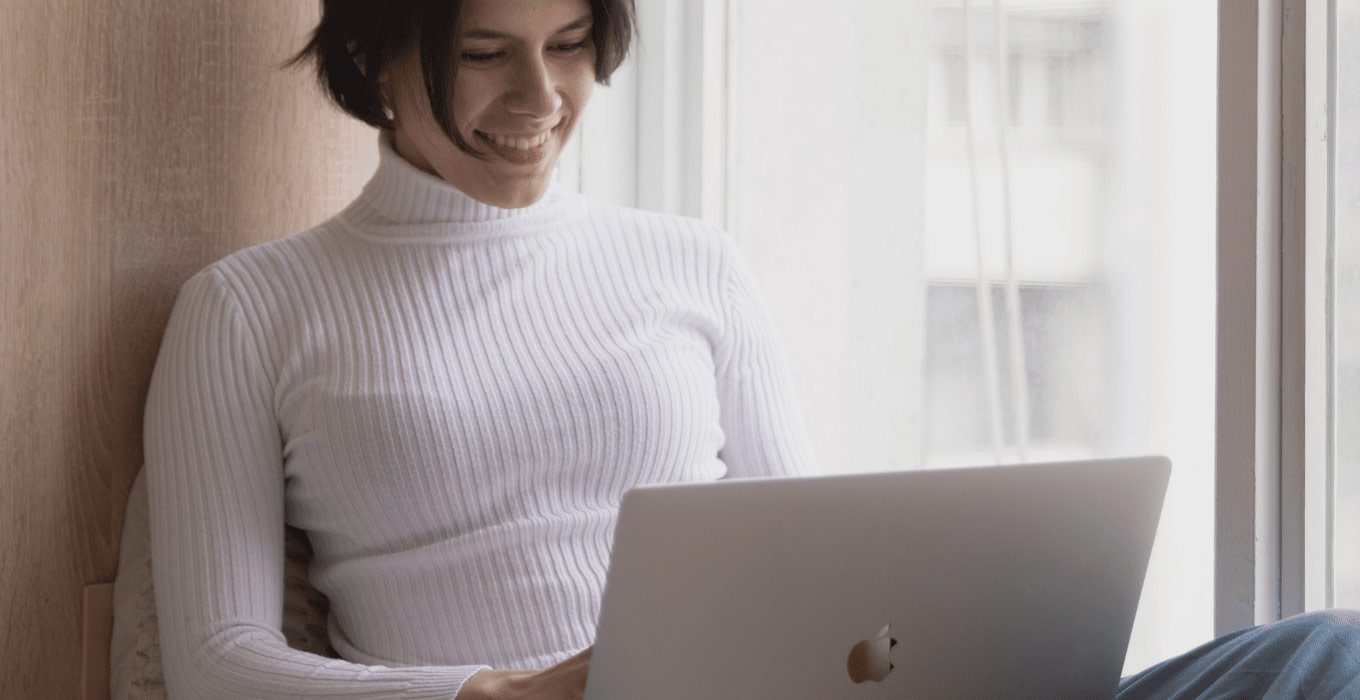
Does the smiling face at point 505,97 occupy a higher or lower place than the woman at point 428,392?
higher

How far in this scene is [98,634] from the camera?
3.67ft

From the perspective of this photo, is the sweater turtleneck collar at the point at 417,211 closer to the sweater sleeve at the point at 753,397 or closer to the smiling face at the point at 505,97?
the smiling face at the point at 505,97

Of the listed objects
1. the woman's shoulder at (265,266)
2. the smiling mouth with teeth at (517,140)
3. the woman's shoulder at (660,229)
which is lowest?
the woman's shoulder at (265,266)

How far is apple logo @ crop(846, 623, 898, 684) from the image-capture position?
750mm

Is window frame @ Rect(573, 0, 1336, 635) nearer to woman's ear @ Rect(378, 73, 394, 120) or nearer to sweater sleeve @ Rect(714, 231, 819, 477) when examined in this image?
sweater sleeve @ Rect(714, 231, 819, 477)

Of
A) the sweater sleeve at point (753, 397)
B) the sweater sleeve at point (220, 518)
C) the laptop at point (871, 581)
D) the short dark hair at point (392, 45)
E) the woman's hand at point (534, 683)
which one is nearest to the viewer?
the laptop at point (871, 581)

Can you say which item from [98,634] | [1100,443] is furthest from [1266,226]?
[98,634]

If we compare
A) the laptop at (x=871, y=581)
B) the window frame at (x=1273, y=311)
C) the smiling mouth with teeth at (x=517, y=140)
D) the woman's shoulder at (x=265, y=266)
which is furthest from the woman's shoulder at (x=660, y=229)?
the laptop at (x=871, y=581)

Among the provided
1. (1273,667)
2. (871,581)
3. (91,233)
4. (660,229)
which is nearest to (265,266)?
(91,233)

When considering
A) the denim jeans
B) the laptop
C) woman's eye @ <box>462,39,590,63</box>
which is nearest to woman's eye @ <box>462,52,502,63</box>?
woman's eye @ <box>462,39,590,63</box>

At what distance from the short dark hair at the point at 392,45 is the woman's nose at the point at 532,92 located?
0.21ft

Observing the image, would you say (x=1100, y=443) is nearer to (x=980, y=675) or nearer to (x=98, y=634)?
(x=980, y=675)

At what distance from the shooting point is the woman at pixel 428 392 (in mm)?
1068

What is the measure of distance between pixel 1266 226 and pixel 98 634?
3.72 ft
